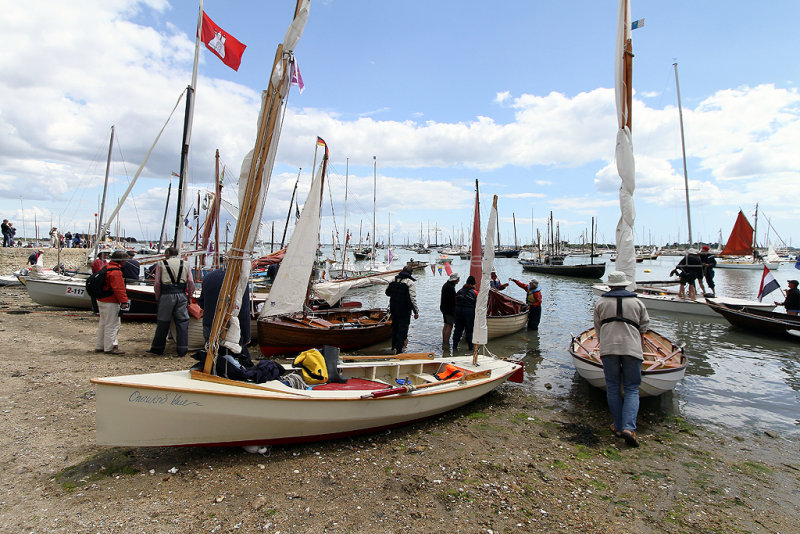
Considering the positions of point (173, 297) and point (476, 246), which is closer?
point (173, 297)

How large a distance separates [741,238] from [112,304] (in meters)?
44.6

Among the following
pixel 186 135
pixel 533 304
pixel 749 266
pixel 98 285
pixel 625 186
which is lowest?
pixel 533 304

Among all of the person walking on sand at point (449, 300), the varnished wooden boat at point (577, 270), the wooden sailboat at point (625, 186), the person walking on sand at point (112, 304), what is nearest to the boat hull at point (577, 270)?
the varnished wooden boat at point (577, 270)

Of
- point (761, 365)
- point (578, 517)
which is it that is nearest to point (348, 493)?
point (578, 517)

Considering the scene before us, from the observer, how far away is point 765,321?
13602mm

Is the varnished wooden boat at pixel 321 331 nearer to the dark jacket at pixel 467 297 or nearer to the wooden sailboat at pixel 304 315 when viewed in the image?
the wooden sailboat at pixel 304 315

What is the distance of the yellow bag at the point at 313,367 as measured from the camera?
18.8ft

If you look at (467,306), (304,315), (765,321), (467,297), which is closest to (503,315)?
(467,306)

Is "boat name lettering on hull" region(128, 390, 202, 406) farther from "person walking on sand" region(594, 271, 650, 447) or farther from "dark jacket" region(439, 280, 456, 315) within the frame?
"dark jacket" region(439, 280, 456, 315)

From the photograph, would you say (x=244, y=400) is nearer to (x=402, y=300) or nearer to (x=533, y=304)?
(x=402, y=300)

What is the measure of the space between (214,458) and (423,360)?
3.68 m

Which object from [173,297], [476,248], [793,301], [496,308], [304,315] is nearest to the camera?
[173,297]

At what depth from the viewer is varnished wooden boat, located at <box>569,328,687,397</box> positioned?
6.69 metres

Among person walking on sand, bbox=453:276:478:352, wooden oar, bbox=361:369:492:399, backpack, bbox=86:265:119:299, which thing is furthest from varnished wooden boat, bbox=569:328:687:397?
backpack, bbox=86:265:119:299
